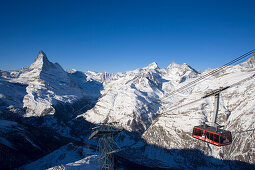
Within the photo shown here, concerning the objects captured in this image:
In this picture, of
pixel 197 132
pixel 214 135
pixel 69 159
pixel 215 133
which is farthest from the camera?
pixel 69 159

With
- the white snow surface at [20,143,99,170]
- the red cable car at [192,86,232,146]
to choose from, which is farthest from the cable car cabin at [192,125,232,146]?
the white snow surface at [20,143,99,170]

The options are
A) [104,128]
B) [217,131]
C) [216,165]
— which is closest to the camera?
[217,131]

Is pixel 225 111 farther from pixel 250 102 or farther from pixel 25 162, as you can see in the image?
pixel 25 162

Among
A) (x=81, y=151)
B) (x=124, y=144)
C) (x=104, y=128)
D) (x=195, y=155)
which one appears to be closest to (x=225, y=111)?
(x=195, y=155)

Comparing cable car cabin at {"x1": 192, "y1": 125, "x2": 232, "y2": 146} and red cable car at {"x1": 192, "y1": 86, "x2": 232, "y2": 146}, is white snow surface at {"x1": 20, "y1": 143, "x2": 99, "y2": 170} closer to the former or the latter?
cable car cabin at {"x1": 192, "y1": 125, "x2": 232, "y2": 146}

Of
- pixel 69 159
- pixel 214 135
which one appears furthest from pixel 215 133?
pixel 69 159

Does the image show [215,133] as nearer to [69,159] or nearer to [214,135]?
[214,135]

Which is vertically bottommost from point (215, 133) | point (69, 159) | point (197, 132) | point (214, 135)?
point (69, 159)

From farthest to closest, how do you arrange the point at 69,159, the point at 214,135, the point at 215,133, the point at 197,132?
the point at 69,159
the point at 197,132
the point at 214,135
the point at 215,133
